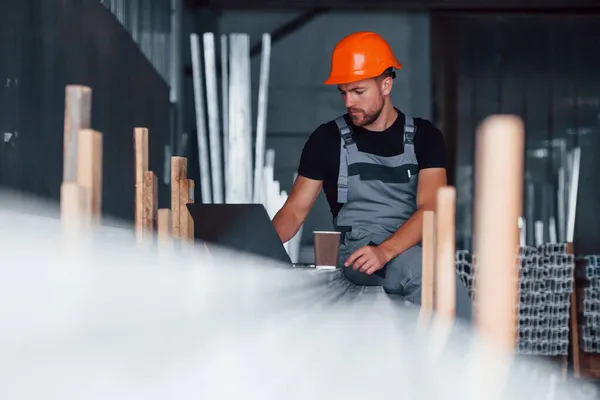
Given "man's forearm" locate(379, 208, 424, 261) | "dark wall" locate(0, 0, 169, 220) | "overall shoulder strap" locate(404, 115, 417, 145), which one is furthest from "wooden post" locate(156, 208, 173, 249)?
"overall shoulder strap" locate(404, 115, 417, 145)

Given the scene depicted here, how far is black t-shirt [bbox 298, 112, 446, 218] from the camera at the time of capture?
2.77 metres

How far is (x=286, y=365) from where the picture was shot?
1.32m

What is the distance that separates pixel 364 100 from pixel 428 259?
99 centimetres

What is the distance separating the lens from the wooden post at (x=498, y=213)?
70cm

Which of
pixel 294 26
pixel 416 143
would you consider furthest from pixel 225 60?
pixel 416 143

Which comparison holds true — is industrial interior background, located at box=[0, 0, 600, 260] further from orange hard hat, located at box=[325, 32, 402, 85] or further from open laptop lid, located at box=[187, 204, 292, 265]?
open laptop lid, located at box=[187, 204, 292, 265]

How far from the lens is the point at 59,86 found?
274 centimetres

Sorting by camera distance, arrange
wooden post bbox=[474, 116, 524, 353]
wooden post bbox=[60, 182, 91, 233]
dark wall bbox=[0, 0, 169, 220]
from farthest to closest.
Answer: dark wall bbox=[0, 0, 169, 220] → wooden post bbox=[60, 182, 91, 233] → wooden post bbox=[474, 116, 524, 353]

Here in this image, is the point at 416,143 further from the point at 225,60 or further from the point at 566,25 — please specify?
the point at 566,25

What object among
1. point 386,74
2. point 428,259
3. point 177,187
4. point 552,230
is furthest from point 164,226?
point 552,230

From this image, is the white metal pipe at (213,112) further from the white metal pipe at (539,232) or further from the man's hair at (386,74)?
the man's hair at (386,74)

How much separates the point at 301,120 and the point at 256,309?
4358mm

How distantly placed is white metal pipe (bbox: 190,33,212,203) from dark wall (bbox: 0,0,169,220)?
3.29ft

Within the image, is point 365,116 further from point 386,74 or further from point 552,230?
point 552,230
